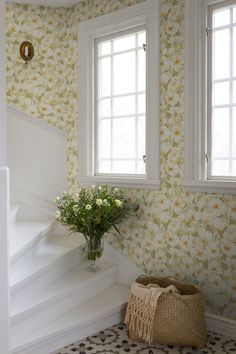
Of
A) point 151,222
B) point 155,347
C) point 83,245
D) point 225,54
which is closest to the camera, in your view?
point 155,347

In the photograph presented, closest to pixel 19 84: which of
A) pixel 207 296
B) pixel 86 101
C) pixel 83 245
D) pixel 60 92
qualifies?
pixel 60 92

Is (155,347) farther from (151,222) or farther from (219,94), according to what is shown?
(219,94)

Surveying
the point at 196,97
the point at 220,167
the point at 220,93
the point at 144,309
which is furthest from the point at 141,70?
the point at 144,309

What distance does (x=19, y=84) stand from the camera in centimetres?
380

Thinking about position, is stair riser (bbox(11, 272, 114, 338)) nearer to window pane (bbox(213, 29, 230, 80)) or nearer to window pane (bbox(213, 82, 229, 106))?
window pane (bbox(213, 82, 229, 106))

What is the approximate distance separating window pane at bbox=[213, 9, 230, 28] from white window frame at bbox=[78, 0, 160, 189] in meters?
0.45

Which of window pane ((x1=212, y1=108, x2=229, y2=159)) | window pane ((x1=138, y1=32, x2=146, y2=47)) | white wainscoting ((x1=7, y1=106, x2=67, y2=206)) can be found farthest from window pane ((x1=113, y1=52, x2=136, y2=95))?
window pane ((x1=212, y1=108, x2=229, y2=159))

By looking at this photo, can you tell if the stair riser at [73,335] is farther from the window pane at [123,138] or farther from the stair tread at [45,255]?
the window pane at [123,138]

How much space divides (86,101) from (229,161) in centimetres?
146

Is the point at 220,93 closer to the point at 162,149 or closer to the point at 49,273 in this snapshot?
the point at 162,149

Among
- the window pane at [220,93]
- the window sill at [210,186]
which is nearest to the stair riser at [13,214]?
the window sill at [210,186]

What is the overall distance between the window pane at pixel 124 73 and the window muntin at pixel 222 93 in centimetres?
77

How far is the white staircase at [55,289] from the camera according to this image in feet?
8.64

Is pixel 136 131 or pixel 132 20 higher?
pixel 132 20
